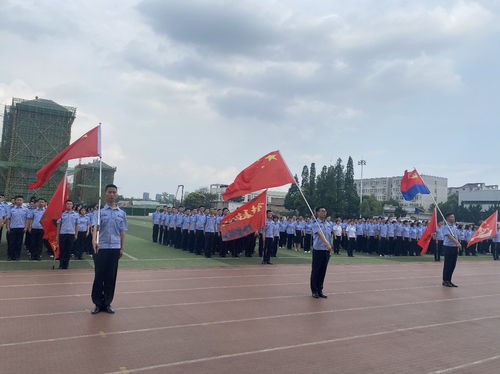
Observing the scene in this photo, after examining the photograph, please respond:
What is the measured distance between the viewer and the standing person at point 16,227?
10.3 metres

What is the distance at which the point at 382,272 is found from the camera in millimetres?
12000

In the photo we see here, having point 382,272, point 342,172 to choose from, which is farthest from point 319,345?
point 342,172

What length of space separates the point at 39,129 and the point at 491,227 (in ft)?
160

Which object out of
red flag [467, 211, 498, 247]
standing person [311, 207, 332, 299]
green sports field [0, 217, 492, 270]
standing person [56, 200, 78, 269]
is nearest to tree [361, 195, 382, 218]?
A: red flag [467, 211, 498, 247]

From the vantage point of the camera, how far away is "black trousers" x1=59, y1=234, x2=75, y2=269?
9.66m

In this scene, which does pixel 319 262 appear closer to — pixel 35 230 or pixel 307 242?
pixel 35 230

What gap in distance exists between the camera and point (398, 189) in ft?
371

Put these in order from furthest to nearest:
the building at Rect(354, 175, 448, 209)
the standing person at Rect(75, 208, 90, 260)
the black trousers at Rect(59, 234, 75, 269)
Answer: the building at Rect(354, 175, 448, 209)
the standing person at Rect(75, 208, 90, 260)
the black trousers at Rect(59, 234, 75, 269)

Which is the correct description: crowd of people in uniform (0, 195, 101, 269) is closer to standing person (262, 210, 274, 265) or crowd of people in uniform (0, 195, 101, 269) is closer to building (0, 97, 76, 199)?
standing person (262, 210, 274, 265)

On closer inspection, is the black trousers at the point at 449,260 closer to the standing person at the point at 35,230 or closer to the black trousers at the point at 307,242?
the black trousers at the point at 307,242

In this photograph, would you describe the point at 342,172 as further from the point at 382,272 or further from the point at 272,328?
the point at 272,328

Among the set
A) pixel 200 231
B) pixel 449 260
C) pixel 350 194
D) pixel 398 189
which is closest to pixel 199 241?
pixel 200 231

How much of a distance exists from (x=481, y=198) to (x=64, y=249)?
82249mm

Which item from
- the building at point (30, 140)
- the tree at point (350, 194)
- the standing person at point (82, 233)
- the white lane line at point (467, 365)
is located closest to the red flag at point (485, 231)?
the white lane line at point (467, 365)
